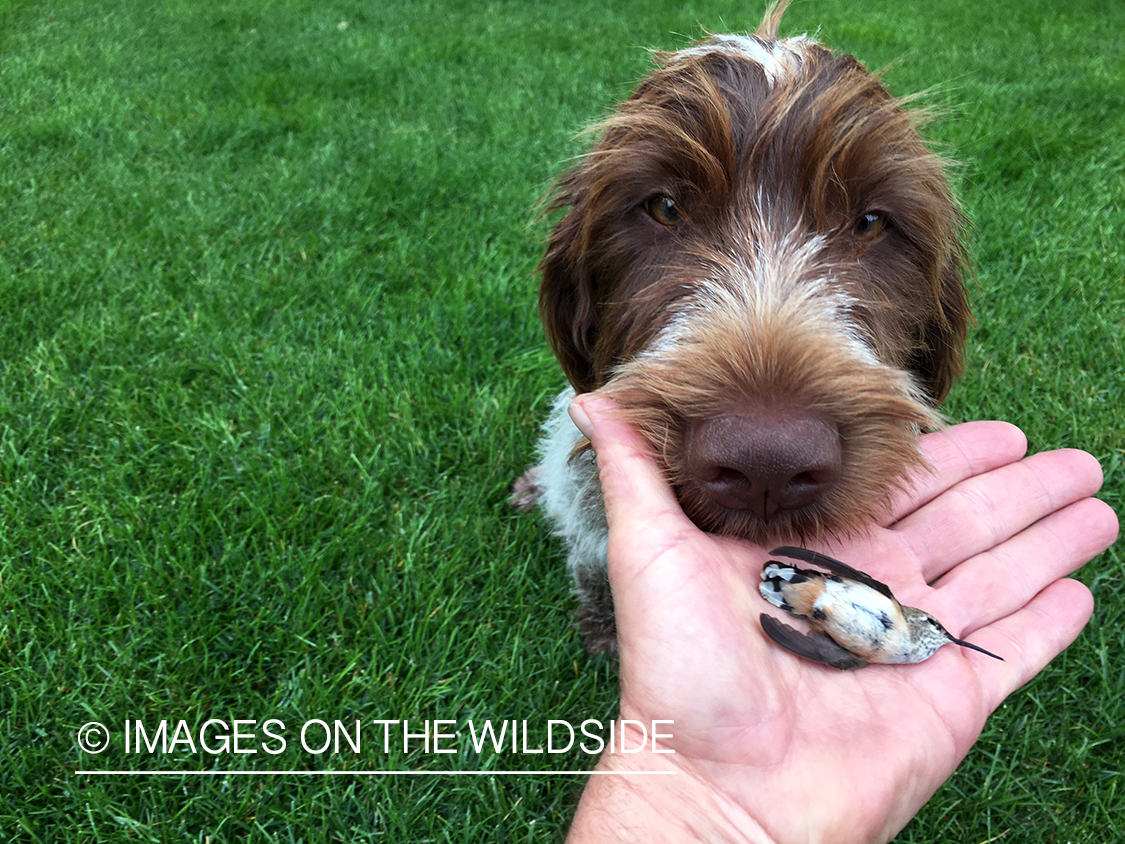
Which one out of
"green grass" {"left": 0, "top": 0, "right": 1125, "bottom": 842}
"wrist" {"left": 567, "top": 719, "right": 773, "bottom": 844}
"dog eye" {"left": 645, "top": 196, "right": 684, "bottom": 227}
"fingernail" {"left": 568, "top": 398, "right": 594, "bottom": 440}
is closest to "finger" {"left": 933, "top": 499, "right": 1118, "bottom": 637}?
"green grass" {"left": 0, "top": 0, "right": 1125, "bottom": 842}

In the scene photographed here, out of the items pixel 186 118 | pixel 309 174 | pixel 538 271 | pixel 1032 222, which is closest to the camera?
pixel 538 271

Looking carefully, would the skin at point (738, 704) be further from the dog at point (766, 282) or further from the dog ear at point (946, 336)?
the dog ear at point (946, 336)

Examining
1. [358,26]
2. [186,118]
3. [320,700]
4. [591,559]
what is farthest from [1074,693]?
[358,26]

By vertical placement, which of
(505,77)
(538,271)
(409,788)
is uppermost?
(538,271)

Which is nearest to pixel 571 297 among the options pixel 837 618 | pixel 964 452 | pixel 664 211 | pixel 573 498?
pixel 664 211

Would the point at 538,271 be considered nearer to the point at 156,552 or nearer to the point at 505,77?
the point at 156,552

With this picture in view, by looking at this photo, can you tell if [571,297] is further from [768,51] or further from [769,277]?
[768,51]
